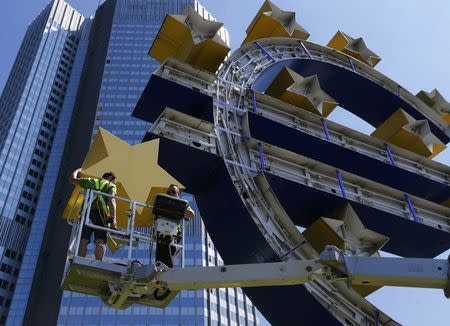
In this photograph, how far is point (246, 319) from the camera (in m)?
84.7

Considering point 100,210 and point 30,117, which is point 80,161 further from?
point 100,210

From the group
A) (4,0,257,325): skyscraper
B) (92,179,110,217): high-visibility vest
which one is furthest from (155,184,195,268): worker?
(4,0,257,325): skyscraper

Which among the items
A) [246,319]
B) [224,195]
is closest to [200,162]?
[224,195]

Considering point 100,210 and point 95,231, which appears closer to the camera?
point 95,231

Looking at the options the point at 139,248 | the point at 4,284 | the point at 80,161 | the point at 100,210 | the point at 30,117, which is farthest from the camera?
the point at 30,117

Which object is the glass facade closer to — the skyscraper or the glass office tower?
the skyscraper

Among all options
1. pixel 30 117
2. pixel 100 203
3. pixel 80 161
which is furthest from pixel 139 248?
pixel 100 203

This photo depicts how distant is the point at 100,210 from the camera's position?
6.29 metres

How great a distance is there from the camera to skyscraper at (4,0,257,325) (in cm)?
7431

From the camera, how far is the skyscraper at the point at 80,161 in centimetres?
7431

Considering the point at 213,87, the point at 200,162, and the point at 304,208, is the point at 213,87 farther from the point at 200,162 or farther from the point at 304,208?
the point at 304,208

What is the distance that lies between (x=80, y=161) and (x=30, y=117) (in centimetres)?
1721

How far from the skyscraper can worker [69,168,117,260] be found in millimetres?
67188

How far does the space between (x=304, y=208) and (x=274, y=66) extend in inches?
137
